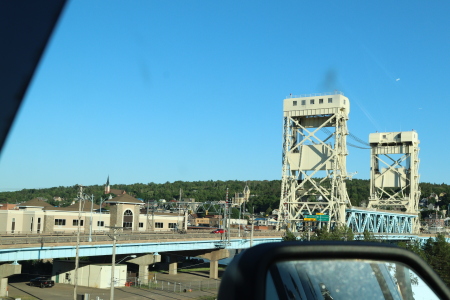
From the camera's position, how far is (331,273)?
166 centimetres

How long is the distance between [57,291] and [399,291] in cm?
3230

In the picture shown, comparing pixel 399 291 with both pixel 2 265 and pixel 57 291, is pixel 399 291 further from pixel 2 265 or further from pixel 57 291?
pixel 57 291

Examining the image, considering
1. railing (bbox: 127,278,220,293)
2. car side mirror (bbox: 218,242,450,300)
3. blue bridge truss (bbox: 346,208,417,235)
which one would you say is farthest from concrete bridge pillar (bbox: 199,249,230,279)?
car side mirror (bbox: 218,242,450,300)

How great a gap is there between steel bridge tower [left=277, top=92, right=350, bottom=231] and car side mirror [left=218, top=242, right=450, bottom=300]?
42.6 m

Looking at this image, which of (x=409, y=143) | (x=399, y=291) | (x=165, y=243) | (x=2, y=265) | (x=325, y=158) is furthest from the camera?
(x=409, y=143)

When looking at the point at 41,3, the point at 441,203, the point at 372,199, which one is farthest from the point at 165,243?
the point at 441,203

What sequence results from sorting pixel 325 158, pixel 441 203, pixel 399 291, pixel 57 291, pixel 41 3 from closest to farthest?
pixel 399 291
pixel 41 3
pixel 57 291
pixel 325 158
pixel 441 203

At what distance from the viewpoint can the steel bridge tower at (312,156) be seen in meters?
44.1

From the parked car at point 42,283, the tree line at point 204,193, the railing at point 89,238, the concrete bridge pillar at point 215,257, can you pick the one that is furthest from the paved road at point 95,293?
the tree line at point 204,193

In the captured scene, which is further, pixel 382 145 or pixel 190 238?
pixel 382 145

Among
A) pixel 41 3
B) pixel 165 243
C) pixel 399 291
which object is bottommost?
pixel 165 243

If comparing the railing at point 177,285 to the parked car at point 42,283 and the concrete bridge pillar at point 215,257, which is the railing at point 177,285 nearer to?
the concrete bridge pillar at point 215,257

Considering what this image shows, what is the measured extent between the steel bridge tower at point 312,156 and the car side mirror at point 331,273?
42.6 m

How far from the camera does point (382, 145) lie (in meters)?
60.5
